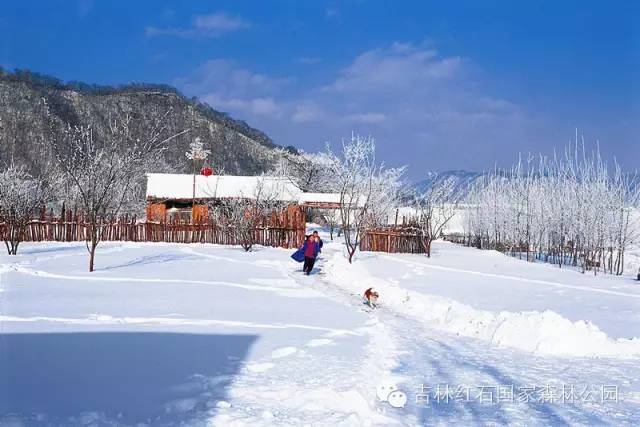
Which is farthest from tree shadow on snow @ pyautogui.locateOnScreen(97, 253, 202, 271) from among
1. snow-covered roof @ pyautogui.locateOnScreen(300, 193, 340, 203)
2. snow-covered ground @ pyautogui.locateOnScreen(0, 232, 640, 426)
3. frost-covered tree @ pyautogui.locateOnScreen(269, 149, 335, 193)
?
frost-covered tree @ pyautogui.locateOnScreen(269, 149, 335, 193)

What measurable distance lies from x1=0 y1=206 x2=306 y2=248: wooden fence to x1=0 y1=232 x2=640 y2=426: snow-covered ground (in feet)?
41.4

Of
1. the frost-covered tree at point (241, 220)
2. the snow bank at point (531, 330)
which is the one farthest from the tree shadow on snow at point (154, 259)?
the snow bank at point (531, 330)

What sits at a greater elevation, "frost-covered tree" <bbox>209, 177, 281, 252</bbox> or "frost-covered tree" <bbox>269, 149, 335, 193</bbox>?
"frost-covered tree" <bbox>269, 149, 335, 193</bbox>

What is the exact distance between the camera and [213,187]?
35594 millimetres

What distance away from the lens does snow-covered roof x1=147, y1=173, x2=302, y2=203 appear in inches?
1309

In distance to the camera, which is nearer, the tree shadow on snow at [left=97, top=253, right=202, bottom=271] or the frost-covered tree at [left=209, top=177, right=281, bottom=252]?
the tree shadow on snow at [left=97, top=253, right=202, bottom=271]

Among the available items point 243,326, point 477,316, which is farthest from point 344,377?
point 477,316

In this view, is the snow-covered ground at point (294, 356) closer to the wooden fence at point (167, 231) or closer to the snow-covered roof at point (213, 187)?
the wooden fence at point (167, 231)

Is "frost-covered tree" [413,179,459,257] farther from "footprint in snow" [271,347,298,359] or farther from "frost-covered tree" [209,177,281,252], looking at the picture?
"footprint in snow" [271,347,298,359]

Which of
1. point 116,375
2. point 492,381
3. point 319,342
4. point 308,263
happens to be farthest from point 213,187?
point 492,381

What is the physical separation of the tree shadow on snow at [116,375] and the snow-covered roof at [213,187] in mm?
26797

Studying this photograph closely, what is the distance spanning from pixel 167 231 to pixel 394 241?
10.4 meters

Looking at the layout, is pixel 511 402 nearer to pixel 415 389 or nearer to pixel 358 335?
pixel 415 389

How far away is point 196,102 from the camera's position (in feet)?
344
